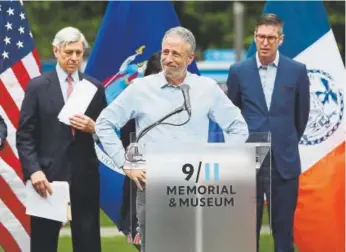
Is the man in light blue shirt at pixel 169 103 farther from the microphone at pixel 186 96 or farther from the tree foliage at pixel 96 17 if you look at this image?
the tree foliage at pixel 96 17

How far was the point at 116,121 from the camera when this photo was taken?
257 inches

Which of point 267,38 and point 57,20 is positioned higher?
point 267,38

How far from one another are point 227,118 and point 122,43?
2947 mm

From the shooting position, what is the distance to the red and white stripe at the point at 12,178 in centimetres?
877

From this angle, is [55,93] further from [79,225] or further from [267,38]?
[267,38]

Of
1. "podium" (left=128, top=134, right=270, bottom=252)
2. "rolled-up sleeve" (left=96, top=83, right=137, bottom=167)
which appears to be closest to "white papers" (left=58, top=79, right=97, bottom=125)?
"rolled-up sleeve" (left=96, top=83, right=137, bottom=167)

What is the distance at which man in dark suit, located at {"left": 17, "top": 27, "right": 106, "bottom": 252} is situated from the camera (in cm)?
747

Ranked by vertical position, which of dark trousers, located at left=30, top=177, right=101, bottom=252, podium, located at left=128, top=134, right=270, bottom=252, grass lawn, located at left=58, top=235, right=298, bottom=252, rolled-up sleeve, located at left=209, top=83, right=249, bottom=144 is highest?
rolled-up sleeve, located at left=209, top=83, right=249, bottom=144

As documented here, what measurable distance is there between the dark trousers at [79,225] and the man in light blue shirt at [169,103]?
1232 mm

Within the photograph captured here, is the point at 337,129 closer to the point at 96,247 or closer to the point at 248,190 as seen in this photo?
the point at 96,247

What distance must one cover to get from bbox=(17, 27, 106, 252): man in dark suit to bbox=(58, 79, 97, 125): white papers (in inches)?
1.7

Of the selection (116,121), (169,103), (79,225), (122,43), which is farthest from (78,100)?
(122,43)

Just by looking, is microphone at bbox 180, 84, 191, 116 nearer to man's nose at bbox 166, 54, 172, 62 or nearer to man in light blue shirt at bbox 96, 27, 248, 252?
man in light blue shirt at bbox 96, 27, 248, 252

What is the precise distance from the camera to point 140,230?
20.6ft
